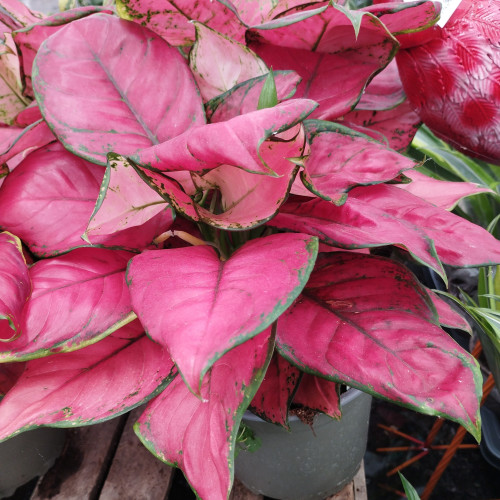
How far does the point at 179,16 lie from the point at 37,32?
0.16 metres

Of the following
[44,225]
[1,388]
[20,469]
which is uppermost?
[44,225]

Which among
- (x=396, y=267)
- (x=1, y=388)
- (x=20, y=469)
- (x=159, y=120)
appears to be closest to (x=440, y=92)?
(x=396, y=267)

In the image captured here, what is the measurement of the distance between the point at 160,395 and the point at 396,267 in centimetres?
27

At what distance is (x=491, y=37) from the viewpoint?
22.1 inches

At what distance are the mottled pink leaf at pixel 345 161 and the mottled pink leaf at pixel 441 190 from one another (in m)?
0.10

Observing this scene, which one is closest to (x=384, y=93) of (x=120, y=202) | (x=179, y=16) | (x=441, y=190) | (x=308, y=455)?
(x=441, y=190)

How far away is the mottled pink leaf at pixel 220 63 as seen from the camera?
527mm

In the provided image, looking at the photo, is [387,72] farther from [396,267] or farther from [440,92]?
[396,267]

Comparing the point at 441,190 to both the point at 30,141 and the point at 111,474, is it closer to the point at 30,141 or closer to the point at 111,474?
the point at 30,141

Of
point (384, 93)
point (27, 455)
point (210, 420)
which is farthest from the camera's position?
point (27, 455)

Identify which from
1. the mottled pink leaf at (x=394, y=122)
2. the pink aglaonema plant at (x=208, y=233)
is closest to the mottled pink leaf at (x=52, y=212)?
the pink aglaonema plant at (x=208, y=233)

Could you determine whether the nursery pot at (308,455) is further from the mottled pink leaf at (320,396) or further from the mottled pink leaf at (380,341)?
the mottled pink leaf at (380,341)

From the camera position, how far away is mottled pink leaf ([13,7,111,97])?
52 centimetres

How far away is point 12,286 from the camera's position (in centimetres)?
46
